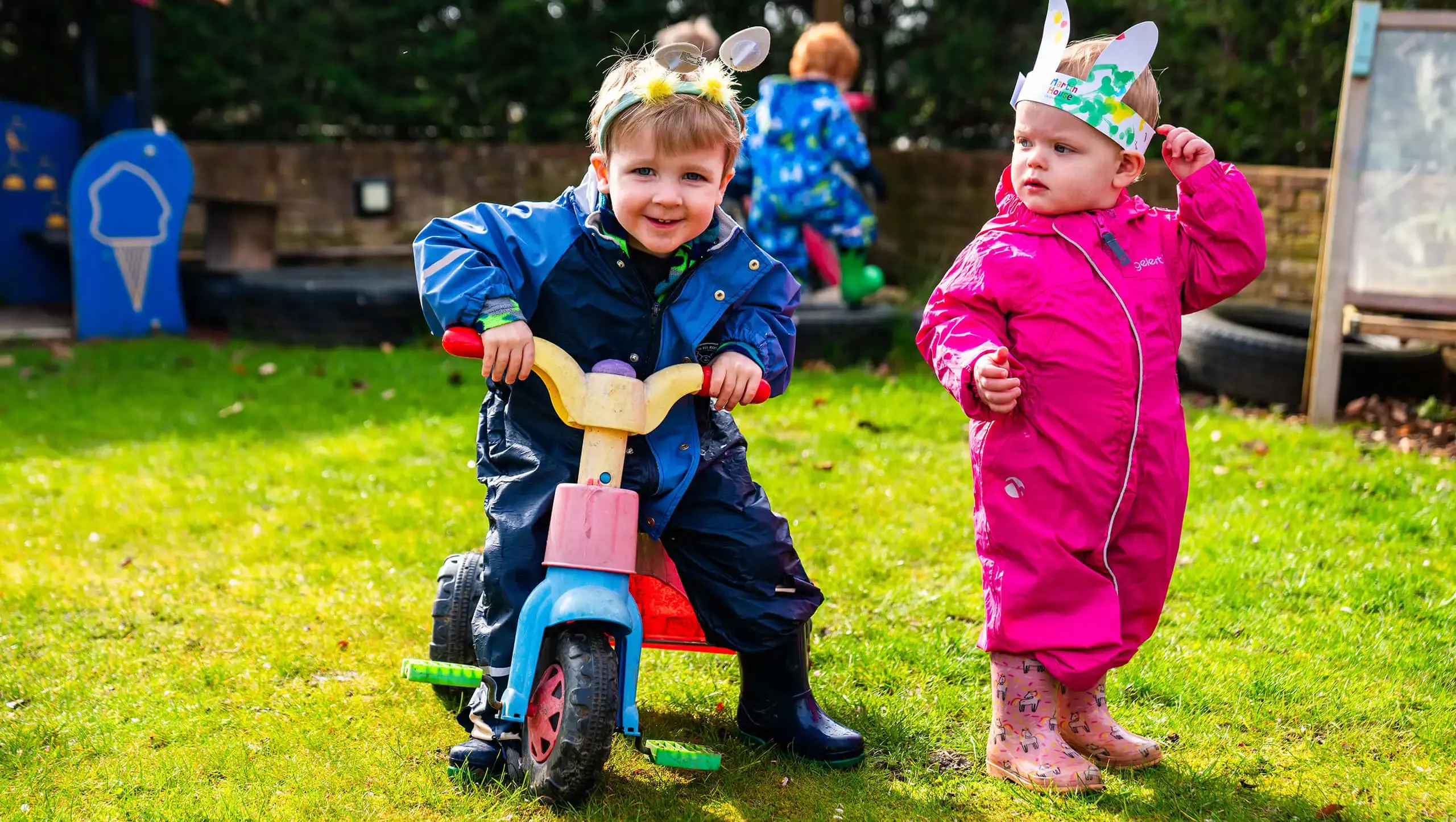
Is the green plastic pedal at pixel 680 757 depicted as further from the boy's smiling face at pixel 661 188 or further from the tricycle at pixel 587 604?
the boy's smiling face at pixel 661 188

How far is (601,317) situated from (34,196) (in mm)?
9028

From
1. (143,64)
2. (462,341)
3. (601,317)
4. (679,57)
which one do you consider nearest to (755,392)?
(601,317)

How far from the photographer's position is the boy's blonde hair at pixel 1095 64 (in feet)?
9.46

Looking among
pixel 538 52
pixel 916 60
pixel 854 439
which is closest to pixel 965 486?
pixel 854 439

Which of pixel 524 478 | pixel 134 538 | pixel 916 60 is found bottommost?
A: pixel 134 538

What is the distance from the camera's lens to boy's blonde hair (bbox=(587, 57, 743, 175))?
280 centimetres

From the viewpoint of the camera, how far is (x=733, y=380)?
9.43ft

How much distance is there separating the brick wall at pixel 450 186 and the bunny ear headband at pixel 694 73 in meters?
6.95

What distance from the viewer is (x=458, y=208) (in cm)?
1131

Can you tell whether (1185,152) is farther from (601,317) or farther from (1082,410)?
(601,317)

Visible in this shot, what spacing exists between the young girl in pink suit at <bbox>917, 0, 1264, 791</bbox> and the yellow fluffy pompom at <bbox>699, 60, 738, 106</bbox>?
623 mm

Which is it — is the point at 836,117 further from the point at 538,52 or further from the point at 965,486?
the point at 538,52

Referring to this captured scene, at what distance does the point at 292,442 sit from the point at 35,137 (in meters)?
5.80

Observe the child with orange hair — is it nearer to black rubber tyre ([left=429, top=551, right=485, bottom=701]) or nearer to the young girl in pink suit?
black rubber tyre ([left=429, top=551, right=485, bottom=701])
